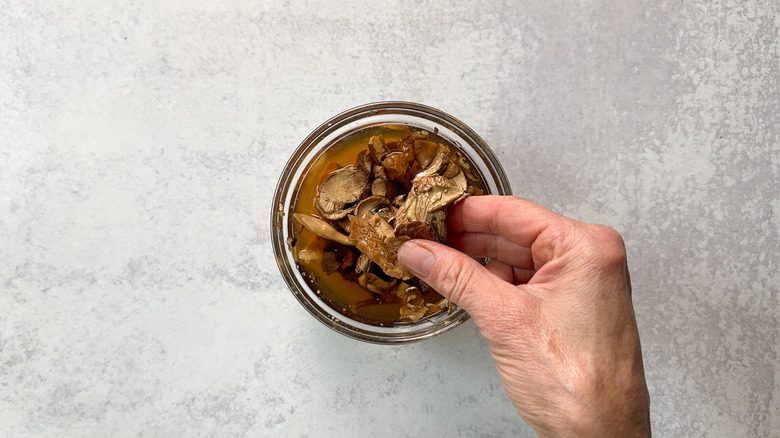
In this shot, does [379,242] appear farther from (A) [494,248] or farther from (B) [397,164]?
(A) [494,248]

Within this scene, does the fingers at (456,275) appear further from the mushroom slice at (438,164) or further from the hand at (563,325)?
the mushroom slice at (438,164)

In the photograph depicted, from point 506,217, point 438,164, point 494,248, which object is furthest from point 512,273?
point 438,164

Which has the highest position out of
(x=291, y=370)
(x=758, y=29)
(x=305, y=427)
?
(x=758, y=29)

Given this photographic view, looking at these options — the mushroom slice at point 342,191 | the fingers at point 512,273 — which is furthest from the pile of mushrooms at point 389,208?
the fingers at point 512,273

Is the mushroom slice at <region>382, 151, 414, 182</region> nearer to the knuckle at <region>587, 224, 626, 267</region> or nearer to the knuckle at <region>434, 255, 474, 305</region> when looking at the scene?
the knuckle at <region>434, 255, 474, 305</region>

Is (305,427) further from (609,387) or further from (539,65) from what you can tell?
(539,65)

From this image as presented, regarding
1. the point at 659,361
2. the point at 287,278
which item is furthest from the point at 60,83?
the point at 659,361

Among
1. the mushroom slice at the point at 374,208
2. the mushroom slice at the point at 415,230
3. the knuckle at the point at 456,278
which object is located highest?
the mushroom slice at the point at 374,208
